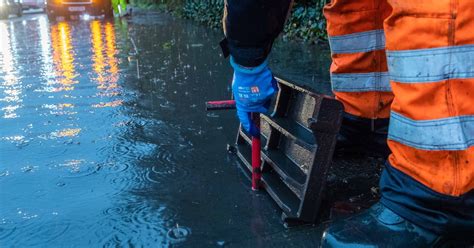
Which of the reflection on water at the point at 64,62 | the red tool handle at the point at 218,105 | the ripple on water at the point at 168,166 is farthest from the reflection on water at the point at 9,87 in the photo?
the red tool handle at the point at 218,105

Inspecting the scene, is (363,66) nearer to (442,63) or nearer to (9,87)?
(442,63)

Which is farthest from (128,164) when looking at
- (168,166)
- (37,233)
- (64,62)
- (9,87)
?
(64,62)

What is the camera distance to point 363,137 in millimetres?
2557

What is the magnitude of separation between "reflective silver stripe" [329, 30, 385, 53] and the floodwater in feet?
2.90

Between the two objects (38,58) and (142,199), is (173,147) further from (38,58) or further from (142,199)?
(38,58)

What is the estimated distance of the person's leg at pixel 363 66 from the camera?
2.43 metres

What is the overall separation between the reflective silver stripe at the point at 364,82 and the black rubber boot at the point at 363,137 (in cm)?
15

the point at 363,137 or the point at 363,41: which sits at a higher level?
the point at 363,41

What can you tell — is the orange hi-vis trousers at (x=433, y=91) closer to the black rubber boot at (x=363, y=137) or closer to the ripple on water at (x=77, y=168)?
the black rubber boot at (x=363, y=137)

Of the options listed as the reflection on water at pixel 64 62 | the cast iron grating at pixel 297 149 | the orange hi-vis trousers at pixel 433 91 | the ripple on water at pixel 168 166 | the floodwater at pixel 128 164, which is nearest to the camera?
the orange hi-vis trousers at pixel 433 91

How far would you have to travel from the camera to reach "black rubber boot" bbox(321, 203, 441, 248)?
151 centimetres

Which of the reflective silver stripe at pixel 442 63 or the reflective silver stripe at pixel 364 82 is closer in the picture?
the reflective silver stripe at pixel 442 63

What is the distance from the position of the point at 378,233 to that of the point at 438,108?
1.48 ft

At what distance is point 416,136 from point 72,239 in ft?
4.49
